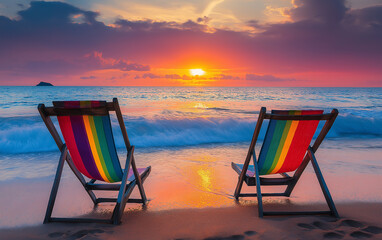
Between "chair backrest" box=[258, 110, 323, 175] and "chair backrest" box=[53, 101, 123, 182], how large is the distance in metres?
1.49

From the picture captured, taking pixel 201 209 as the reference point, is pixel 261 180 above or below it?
above

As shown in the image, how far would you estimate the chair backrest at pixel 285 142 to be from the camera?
2.76 meters

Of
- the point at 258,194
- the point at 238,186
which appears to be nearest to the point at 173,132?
the point at 238,186

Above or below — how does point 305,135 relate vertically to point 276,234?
above

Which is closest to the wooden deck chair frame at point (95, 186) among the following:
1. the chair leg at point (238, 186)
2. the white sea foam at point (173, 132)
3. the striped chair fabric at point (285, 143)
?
the chair leg at point (238, 186)

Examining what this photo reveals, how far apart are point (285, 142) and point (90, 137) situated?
1.90 metres

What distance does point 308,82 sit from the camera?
37125 millimetres

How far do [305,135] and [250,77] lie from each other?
1790 inches

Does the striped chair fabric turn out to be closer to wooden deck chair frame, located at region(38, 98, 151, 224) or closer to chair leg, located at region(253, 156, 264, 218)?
chair leg, located at region(253, 156, 264, 218)

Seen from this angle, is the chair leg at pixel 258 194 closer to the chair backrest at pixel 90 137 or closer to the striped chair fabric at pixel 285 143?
the striped chair fabric at pixel 285 143

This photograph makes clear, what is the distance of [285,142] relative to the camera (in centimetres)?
286

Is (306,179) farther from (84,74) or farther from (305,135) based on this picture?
(84,74)

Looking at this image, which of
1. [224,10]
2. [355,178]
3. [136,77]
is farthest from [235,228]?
[136,77]

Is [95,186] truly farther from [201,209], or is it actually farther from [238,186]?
[238,186]
